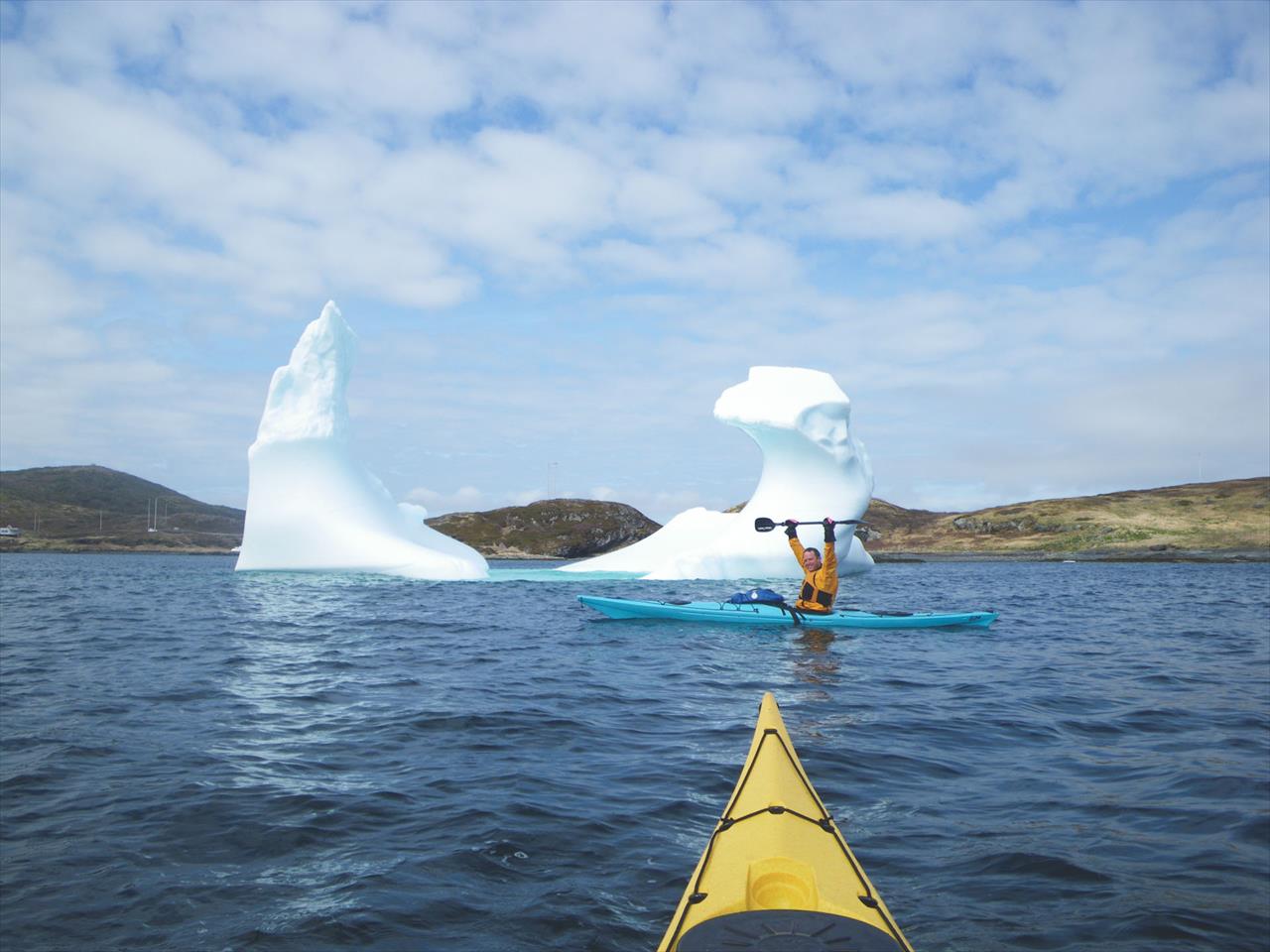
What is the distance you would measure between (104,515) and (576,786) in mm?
152110

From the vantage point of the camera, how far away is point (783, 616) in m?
15.6

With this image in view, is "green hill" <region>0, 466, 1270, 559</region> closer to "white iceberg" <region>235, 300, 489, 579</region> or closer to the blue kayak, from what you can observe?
"white iceberg" <region>235, 300, 489, 579</region>

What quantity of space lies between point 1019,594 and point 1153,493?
66.4 meters

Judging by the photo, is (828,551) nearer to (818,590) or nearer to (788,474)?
(818,590)

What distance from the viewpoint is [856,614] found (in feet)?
51.6

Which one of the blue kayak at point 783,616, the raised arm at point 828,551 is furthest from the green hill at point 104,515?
the raised arm at point 828,551

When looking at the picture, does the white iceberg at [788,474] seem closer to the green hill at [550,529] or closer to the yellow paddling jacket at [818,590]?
the yellow paddling jacket at [818,590]

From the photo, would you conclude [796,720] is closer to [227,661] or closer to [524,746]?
[524,746]

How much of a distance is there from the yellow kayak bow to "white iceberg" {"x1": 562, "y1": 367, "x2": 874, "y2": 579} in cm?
2669

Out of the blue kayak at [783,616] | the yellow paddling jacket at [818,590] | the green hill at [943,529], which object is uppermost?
the green hill at [943,529]

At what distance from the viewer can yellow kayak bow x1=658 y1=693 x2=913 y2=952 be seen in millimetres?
3203

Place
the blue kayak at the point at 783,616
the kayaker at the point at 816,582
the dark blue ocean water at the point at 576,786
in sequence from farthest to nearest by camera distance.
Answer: the blue kayak at the point at 783,616 < the kayaker at the point at 816,582 < the dark blue ocean water at the point at 576,786

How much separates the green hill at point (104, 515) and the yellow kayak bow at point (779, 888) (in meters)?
99.6

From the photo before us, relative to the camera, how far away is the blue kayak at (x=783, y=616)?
613 inches
